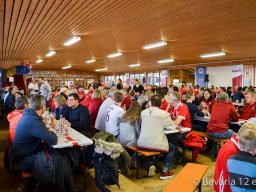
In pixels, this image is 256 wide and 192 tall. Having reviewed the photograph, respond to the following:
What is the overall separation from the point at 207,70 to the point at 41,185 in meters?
15.2

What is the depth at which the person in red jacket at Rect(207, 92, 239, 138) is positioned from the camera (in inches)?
208

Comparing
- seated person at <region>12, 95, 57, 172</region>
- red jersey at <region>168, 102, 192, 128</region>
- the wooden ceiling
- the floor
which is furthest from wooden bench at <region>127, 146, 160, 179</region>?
the wooden ceiling

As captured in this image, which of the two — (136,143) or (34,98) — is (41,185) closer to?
(34,98)

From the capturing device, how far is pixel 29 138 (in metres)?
3.45

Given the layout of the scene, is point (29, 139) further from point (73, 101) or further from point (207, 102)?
point (207, 102)

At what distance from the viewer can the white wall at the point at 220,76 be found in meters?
15.7

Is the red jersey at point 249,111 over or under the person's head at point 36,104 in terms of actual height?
under

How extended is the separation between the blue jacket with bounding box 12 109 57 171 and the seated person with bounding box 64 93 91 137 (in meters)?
1.34

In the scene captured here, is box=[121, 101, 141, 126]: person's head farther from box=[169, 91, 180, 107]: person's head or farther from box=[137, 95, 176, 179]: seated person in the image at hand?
box=[169, 91, 180, 107]: person's head

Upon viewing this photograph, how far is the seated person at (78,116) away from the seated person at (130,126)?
2.25 feet

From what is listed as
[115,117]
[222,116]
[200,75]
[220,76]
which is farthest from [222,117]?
[200,75]

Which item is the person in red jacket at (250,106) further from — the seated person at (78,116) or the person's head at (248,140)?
the person's head at (248,140)

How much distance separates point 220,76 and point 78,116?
1322 centimetres

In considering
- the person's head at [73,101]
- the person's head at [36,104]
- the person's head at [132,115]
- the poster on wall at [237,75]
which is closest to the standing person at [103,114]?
the person's head at [73,101]
